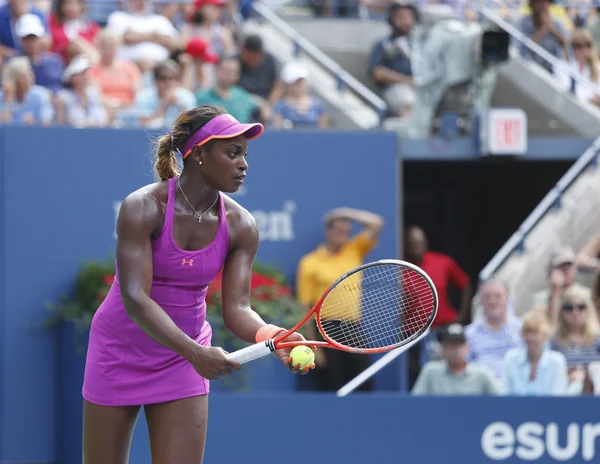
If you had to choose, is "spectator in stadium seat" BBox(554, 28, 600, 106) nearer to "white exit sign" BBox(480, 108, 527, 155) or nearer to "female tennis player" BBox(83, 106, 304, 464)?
"white exit sign" BBox(480, 108, 527, 155)

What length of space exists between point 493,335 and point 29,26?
418 cm

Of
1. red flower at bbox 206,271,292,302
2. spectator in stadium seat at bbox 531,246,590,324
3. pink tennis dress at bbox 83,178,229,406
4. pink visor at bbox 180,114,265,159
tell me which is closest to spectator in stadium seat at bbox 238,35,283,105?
red flower at bbox 206,271,292,302

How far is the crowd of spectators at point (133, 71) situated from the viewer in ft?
31.3

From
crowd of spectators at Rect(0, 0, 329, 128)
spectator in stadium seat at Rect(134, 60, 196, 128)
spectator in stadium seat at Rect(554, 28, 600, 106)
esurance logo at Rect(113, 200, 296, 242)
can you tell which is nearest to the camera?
crowd of spectators at Rect(0, 0, 329, 128)

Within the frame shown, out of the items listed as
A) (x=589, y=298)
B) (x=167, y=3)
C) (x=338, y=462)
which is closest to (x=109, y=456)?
(x=338, y=462)

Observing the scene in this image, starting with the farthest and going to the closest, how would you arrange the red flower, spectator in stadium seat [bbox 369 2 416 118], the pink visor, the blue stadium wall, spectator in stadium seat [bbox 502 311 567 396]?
1. spectator in stadium seat [bbox 369 2 416 118]
2. the blue stadium wall
3. the red flower
4. spectator in stadium seat [bbox 502 311 567 396]
5. the pink visor

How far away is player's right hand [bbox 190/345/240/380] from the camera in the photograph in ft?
14.2

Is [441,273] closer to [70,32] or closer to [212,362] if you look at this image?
[70,32]

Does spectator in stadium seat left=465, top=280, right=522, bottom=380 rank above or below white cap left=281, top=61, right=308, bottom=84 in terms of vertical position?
below

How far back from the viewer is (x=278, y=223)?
10.0 m

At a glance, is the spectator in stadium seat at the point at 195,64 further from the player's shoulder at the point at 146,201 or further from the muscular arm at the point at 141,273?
the muscular arm at the point at 141,273

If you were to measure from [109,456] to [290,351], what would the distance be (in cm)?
79

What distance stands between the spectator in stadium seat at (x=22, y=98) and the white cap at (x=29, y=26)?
0.75 ft

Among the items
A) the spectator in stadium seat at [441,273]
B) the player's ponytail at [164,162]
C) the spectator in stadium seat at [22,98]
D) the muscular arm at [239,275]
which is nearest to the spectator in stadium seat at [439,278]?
the spectator in stadium seat at [441,273]
